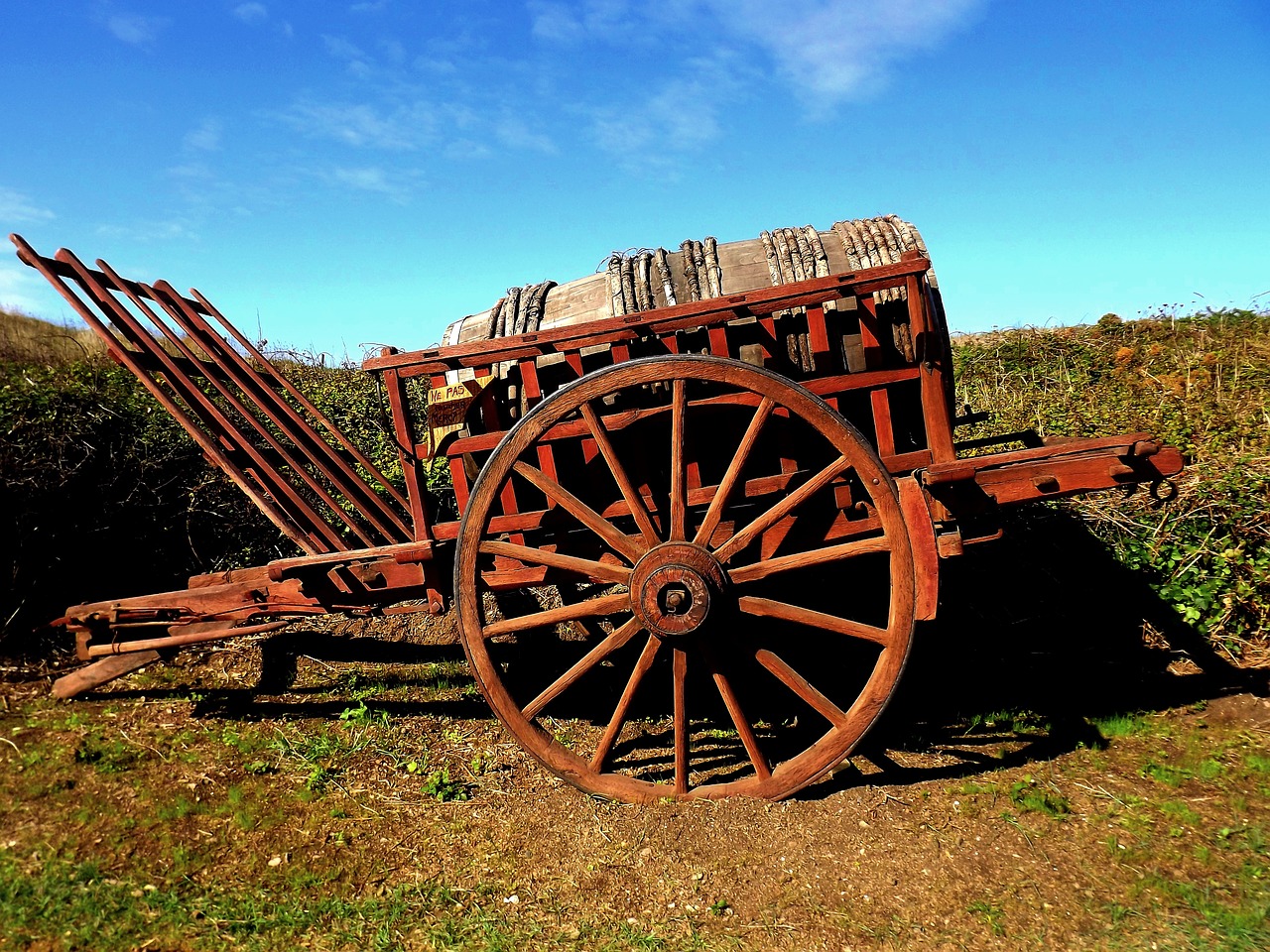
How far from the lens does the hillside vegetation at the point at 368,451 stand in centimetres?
478

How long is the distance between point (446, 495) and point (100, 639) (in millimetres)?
2785

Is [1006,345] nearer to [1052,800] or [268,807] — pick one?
[1052,800]

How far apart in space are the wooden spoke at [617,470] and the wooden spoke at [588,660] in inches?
16.7

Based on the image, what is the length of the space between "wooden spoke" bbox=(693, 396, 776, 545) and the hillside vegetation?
3.27 meters

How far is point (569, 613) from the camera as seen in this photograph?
348 centimetres

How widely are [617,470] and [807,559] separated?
0.88 meters

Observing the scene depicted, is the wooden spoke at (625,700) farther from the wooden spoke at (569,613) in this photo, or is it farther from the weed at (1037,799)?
the weed at (1037,799)

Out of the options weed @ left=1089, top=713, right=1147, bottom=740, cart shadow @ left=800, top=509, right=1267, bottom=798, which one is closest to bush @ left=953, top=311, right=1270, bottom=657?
cart shadow @ left=800, top=509, right=1267, bottom=798

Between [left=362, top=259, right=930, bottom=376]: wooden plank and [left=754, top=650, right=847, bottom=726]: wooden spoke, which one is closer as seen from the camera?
[left=362, top=259, right=930, bottom=376]: wooden plank

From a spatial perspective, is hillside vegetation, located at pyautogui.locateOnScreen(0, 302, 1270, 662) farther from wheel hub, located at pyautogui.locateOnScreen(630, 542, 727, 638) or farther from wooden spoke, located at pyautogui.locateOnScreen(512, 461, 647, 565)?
wheel hub, located at pyautogui.locateOnScreen(630, 542, 727, 638)

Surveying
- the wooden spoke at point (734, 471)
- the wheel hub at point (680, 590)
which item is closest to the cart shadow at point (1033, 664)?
the wheel hub at point (680, 590)

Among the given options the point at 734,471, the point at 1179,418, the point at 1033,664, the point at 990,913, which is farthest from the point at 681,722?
the point at 1179,418

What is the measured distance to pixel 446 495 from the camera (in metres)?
6.63

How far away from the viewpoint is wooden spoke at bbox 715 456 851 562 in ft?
10.4
